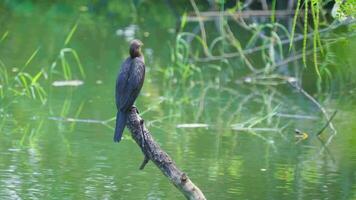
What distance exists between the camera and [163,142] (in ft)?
25.7

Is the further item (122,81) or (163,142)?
(163,142)

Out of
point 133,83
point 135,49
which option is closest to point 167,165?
point 133,83

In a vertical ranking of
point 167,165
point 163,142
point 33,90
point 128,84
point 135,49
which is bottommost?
point 163,142

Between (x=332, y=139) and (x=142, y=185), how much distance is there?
2.06m

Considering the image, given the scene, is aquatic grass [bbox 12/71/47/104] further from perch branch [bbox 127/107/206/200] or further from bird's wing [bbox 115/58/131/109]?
perch branch [bbox 127/107/206/200]

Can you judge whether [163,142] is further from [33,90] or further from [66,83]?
[66,83]

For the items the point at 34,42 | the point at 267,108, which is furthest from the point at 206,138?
the point at 34,42

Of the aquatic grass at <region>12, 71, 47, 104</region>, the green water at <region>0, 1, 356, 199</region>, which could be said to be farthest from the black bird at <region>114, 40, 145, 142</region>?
the aquatic grass at <region>12, 71, 47, 104</region>

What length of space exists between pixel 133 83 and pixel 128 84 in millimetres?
28

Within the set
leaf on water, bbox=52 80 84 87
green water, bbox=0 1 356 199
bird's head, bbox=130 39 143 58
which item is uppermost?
bird's head, bbox=130 39 143 58

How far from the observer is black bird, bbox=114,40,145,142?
18.7 feet

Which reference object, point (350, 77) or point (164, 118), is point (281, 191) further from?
point (350, 77)

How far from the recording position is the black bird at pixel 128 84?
18.7 ft

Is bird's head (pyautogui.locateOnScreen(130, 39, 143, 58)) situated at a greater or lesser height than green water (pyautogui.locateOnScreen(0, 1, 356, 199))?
greater
